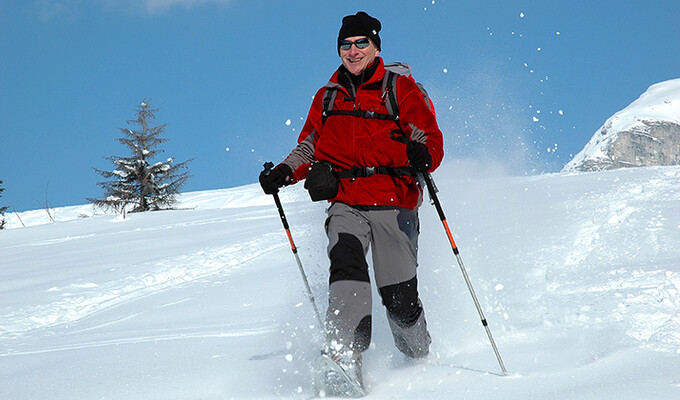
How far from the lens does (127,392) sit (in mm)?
3418

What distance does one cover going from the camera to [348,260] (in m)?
3.38

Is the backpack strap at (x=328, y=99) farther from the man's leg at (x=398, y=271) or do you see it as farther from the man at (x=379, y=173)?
the man's leg at (x=398, y=271)

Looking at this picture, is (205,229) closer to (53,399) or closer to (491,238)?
(491,238)

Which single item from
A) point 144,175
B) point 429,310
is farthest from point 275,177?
point 144,175

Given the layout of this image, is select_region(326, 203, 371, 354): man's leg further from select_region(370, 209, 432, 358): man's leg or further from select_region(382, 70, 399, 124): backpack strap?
select_region(382, 70, 399, 124): backpack strap

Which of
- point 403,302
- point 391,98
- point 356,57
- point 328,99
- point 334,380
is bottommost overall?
point 334,380

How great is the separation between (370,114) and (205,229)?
31.6 ft

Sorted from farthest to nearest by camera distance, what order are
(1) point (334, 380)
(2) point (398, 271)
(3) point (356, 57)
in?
(3) point (356, 57), (2) point (398, 271), (1) point (334, 380)

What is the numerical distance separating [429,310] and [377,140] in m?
1.65

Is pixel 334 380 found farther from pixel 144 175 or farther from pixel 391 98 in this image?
pixel 144 175

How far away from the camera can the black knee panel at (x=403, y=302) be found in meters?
Answer: 3.61

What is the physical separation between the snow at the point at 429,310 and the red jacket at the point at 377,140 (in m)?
1.05

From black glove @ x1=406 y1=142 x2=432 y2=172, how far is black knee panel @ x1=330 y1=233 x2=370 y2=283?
59cm

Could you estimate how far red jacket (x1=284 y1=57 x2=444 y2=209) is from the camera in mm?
3613
